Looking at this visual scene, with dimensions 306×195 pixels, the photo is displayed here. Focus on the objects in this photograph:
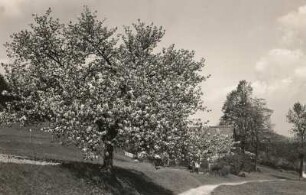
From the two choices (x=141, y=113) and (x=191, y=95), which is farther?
(x=191, y=95)

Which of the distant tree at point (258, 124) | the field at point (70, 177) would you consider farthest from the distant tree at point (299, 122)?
the field at point (70, 177)

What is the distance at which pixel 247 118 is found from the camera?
11681cm

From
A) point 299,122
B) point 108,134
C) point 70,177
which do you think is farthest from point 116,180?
point 299,122

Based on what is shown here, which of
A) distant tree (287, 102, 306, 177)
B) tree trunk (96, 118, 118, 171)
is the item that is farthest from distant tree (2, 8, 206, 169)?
distant tree (287, 102, 306, 177)

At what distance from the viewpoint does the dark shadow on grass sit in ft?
117

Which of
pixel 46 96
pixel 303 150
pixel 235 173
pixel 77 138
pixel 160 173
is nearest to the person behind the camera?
pixel 77 138

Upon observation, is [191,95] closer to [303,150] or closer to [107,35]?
[107,35]

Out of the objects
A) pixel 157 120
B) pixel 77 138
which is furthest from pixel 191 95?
pixel 77 138

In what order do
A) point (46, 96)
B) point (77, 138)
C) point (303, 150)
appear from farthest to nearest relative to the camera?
1. point (303, 150)
2. point (46, 96)
3. point (77, 138)

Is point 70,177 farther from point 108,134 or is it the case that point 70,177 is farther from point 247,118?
point 247,118

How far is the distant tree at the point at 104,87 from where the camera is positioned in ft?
113

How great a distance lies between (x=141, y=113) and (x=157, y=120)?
1734mm

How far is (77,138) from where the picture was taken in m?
33.4

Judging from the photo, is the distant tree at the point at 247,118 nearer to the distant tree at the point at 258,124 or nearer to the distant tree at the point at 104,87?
the distant tree at the point at 258,124
